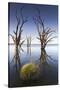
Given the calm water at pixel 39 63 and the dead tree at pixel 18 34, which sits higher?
the dead tree at pixel 18 34

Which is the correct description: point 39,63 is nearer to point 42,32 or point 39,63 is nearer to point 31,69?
point 31,69

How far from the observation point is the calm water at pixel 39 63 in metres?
1.74

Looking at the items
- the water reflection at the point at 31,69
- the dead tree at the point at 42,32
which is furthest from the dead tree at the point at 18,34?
the dead tree at the point at 42,32

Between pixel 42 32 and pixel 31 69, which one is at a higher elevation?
pixel 42 32

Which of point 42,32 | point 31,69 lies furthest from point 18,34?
point 31,69

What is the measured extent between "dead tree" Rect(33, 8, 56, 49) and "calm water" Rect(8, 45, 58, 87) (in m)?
0.05

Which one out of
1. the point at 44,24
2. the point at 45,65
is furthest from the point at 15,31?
the point at 45,65

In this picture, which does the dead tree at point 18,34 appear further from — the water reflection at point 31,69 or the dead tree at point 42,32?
the dead tree at point 42,32

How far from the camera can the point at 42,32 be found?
1803 millimetres

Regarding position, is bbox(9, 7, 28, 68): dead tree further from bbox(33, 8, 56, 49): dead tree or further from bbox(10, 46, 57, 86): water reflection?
bbox(33, 8, 56, 49): dead tree

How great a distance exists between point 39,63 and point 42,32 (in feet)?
0.89

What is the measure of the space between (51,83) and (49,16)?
1.92 ft

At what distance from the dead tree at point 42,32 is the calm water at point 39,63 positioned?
0.05 metres

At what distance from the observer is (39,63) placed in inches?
70.4
